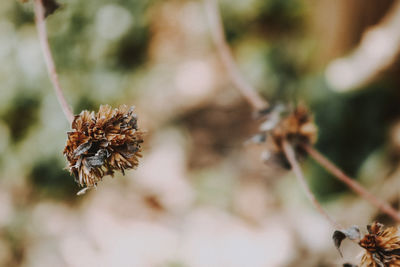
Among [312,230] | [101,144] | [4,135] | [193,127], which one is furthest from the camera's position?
[193,127]

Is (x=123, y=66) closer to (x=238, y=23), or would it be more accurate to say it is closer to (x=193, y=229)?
(x=238, y=23)

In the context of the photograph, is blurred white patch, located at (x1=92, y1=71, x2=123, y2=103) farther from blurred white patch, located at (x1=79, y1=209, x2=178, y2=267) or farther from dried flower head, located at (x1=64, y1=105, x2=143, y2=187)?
dried flower head, located at (x1=64, y1=105, x2=143, y2=187)

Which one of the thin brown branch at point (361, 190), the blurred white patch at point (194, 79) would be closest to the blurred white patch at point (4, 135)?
the blurred white patch at point (194, 79)

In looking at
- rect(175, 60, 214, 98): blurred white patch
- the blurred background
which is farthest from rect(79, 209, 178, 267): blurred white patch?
rect(175, 60, 214, 98): blurred white patch

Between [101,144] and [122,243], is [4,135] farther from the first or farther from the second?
[101,144]

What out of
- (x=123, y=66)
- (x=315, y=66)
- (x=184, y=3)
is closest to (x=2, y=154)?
(x=123, y=66)

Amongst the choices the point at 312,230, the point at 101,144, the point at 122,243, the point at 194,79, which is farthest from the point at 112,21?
the point at 101,144
